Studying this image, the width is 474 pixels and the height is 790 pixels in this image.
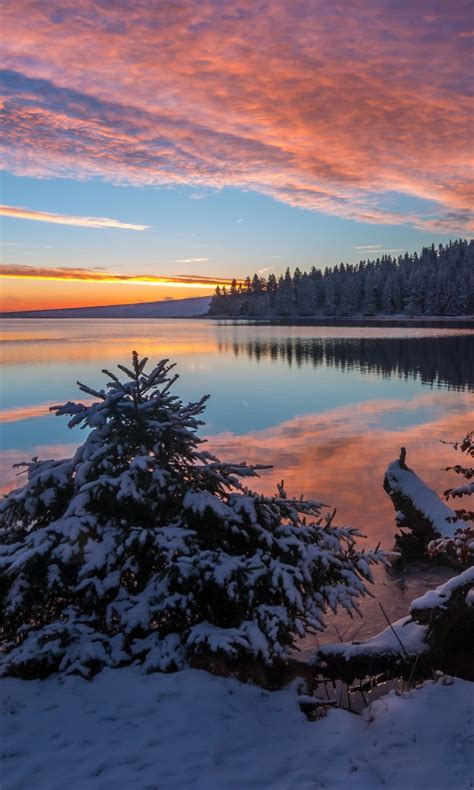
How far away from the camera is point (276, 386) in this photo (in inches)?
1390

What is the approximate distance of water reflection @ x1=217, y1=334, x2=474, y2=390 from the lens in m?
39.5

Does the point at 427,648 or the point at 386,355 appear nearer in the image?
the point at 427,648

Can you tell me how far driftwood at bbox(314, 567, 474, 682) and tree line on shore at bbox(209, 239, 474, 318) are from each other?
127778mm

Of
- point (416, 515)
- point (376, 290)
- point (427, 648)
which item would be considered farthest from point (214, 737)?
point (376, 290)

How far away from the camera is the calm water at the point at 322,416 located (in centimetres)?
1380

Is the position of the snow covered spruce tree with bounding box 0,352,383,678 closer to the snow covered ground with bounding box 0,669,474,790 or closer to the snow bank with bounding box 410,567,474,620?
the snow covered ground with bounding box 0,669,474,790

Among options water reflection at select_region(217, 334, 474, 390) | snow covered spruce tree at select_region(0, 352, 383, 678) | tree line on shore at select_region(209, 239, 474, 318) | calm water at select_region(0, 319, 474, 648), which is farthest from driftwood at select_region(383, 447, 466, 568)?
tree line on shore at select_region(209, 239, 474, 318)

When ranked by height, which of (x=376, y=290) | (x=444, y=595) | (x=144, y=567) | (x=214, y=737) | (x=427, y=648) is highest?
(x=376, y=290)

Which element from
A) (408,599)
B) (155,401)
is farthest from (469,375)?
(155,401)

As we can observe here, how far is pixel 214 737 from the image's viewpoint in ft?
14.9

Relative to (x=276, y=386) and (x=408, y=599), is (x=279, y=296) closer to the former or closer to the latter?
(x=276, y=386)

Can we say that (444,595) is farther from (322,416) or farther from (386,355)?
(386,355)

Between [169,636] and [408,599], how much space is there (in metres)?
5.07

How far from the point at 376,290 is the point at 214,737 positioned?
144842 millimetres
